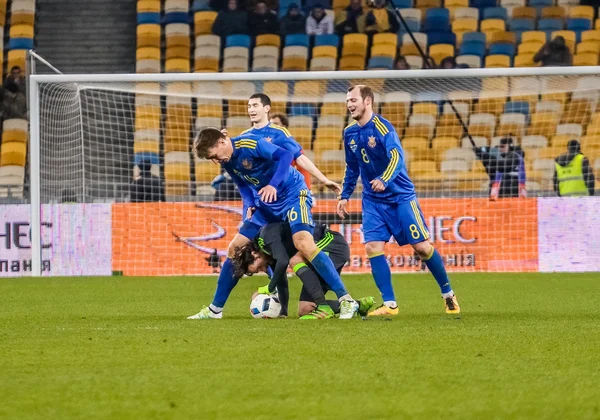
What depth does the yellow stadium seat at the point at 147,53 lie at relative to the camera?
72.1ft

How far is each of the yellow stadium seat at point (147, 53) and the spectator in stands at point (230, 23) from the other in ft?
3.92

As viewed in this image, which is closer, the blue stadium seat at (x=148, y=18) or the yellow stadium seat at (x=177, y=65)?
the yellow stadium seat at (x=177, y=65)

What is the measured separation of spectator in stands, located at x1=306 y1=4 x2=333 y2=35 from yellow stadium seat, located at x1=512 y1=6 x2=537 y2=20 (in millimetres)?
3703

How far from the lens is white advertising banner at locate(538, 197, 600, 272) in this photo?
16.5 m

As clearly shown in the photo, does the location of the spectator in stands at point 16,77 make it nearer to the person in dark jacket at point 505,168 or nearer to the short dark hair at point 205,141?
the person in dark jacket at point 505,168

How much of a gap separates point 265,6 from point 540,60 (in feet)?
17.5

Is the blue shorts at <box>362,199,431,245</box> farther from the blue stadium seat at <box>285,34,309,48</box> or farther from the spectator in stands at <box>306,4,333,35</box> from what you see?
the spectator in stands at <box>306,4,333,35</box>

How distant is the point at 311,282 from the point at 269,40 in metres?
13.3

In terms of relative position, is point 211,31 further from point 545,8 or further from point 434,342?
point 434,342

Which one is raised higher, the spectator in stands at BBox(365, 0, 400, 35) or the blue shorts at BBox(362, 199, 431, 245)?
the spectator in stands at BBox(365, 0, 400, 35)

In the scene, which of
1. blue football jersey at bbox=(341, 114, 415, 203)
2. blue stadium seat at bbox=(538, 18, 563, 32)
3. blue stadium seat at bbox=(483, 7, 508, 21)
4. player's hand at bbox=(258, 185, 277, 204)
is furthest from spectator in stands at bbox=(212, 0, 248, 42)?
player's hand at bbox=(258, 185, 277, 204)

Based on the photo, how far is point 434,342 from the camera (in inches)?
285

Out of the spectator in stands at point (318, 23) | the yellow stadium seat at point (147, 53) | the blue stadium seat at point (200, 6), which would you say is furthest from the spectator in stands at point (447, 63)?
the yellow stadium seat at point (147, 53)

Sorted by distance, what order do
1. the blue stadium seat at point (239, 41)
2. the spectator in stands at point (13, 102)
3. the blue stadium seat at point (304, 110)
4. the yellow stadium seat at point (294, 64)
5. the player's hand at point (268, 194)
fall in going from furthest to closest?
1. the blue stadium seat at point (239, 41)
2. the yellow stadium seat at point (294, 64)
3. the spectator in stands at point (13, 102)
4. the blue stadium seat at point (304, 110)
5. the player's hand at point (268, 194)
